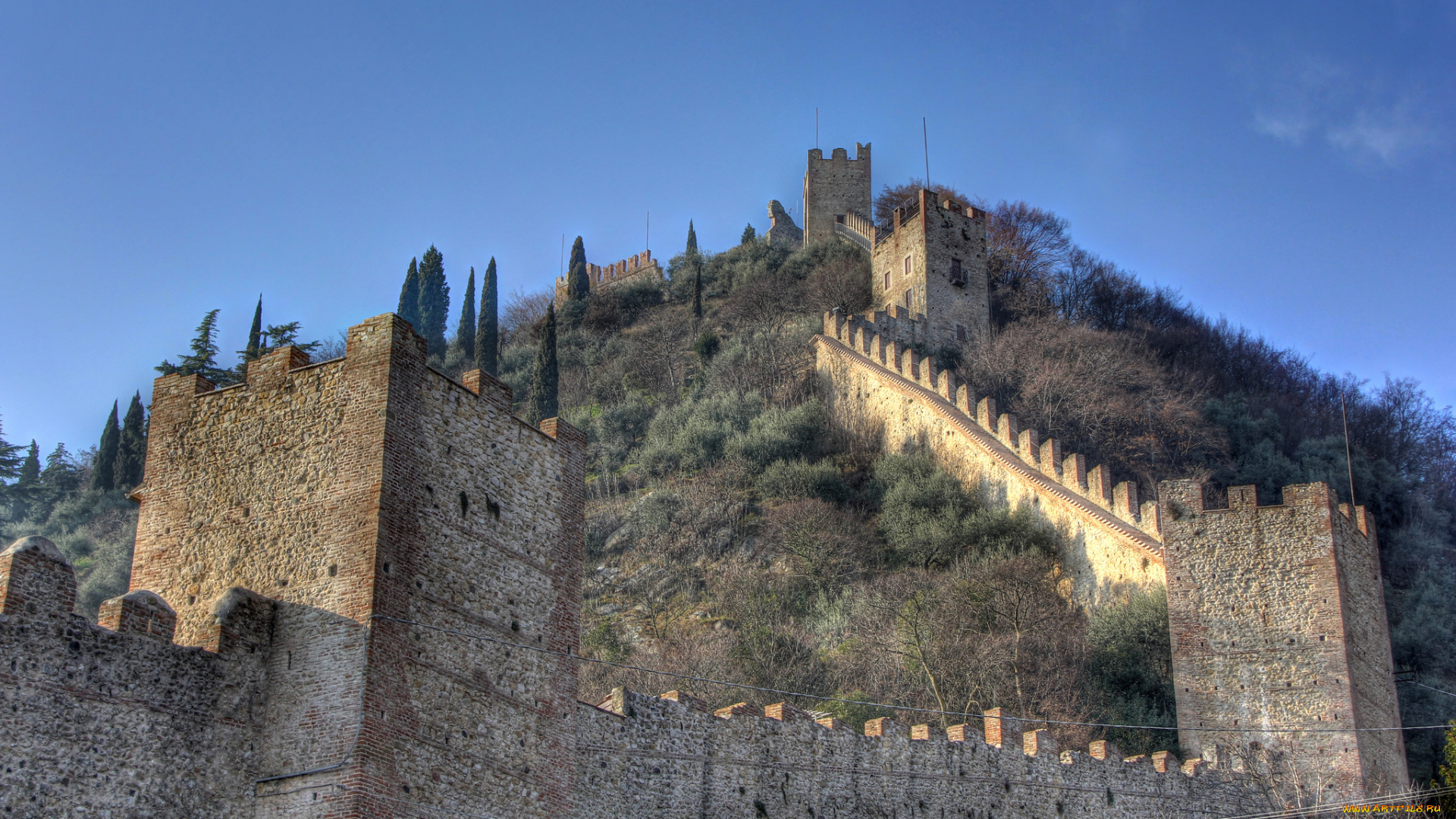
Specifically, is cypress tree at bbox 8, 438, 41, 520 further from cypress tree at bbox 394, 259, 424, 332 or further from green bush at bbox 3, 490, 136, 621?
cypress tree at bbox 394, 259, 424, 332

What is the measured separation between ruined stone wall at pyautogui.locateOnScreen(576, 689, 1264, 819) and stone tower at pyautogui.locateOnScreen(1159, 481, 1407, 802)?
1813 mm

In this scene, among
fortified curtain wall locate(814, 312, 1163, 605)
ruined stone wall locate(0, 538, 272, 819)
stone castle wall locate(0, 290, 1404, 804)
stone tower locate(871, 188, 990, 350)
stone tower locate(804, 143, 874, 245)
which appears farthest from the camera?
stone tower locate(804, 143, 874, 245)

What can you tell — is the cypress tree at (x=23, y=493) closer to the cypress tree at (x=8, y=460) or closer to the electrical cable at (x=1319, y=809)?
the cypress tree at (x=8, y=460)

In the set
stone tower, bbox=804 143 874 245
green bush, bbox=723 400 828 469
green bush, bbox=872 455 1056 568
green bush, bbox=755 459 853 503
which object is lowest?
green bush, bbox=872 455 1056 568

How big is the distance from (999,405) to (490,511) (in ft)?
99.5

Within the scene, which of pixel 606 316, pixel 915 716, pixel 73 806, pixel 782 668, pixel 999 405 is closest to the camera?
pixel 73 806

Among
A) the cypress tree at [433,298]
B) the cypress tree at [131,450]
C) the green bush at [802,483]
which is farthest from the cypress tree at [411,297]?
the green bush at [802,483]

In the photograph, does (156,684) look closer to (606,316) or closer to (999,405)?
(999,405)

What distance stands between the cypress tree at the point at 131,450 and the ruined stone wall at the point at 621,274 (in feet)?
62.1

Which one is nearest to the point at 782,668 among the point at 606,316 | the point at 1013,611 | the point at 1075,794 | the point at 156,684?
the point at 1013,611

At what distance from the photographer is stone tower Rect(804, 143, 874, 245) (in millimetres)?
63500

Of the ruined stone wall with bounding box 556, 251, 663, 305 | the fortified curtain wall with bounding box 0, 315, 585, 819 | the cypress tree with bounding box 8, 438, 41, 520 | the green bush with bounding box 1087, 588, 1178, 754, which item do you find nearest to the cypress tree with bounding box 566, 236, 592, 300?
the ruined stone wall with bounding box 556, 251, 663, 305

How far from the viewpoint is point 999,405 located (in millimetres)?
42250

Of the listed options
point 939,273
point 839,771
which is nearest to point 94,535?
point 939,273
